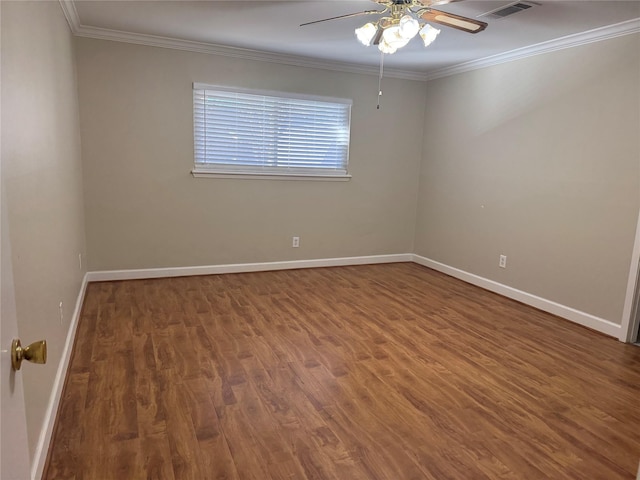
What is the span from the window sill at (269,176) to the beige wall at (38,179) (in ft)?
4.95

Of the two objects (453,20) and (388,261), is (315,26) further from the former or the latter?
(388,261)

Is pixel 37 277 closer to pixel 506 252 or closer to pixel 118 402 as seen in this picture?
pixel 118 402

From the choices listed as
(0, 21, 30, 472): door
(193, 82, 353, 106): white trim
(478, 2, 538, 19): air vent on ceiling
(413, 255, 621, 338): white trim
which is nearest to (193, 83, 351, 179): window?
(193, 82, 353, 106): white trim

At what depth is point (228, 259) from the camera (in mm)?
4871

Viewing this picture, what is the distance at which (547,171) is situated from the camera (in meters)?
3.94

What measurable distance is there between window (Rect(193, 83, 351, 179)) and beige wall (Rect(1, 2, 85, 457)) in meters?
1.48

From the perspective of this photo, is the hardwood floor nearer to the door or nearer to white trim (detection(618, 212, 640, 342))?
white trim (detection(618, 212, 640, 342))

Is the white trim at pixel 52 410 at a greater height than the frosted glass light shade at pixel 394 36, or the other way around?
the frosted glass light shade at pixel 394 36

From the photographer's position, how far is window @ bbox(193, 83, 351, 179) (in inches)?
178

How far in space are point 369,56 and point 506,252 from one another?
8.23 ft

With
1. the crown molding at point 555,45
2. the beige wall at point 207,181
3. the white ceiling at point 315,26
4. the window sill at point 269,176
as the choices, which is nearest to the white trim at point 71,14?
the white ceiling at point 315,26

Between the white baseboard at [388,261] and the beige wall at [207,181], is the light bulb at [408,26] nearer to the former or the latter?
the beige wall at [207,181]

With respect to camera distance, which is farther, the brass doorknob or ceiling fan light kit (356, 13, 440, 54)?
ceiling fan light kit (356, 13, 440, 54)

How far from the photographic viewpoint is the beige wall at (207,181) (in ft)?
13.6
